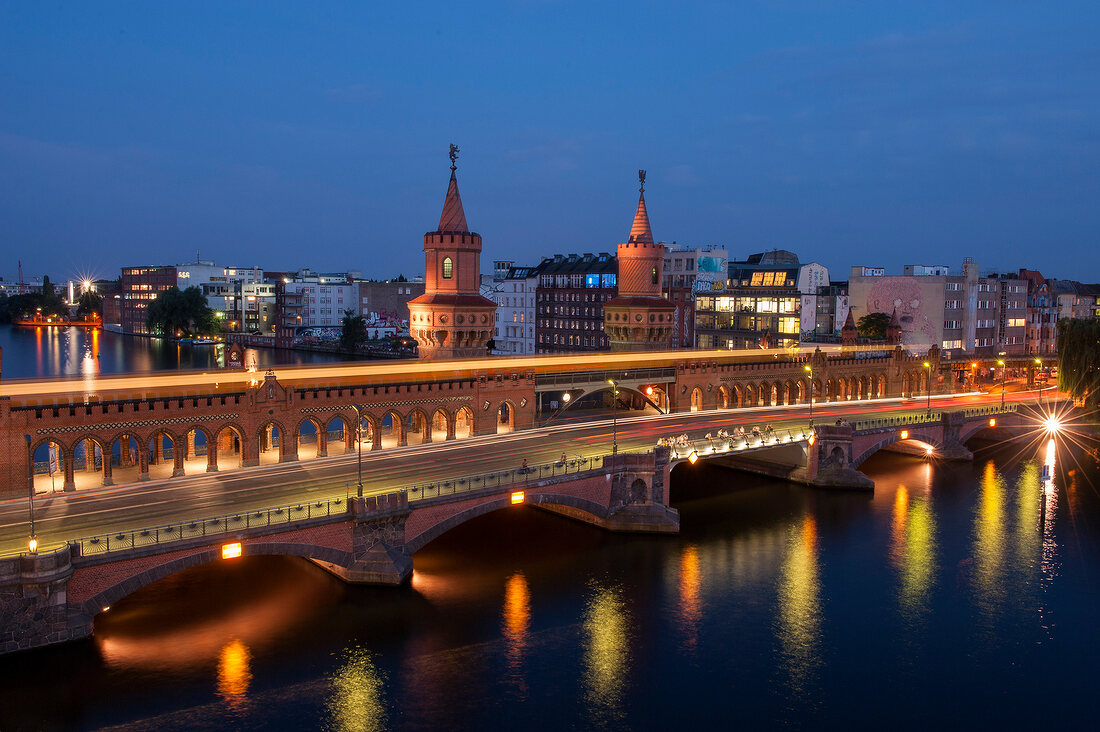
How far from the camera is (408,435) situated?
66.2 meters

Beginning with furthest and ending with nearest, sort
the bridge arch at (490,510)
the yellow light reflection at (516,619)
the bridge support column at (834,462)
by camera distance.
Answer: the bridge support column at (834,462) → the bridge arch at (490,510) → the yellow light reflection at (516,619)

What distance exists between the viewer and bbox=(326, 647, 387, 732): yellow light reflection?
35844 mm

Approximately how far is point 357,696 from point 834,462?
47970 mm

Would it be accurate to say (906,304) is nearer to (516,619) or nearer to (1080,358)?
(1080,358)

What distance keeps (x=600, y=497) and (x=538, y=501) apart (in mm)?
6270

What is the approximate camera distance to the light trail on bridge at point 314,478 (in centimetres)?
4331

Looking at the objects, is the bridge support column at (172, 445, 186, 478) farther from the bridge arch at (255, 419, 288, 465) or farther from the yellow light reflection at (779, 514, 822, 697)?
the yellow light reflection at (779, 514, 822, 697)

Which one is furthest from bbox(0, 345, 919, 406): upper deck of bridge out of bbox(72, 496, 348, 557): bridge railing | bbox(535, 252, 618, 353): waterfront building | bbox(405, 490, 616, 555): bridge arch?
bbox(535, 252, 618, 353): waterfront building

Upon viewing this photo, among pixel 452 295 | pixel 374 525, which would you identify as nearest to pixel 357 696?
pixel 374 525

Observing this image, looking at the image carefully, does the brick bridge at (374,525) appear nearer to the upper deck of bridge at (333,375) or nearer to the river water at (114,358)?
the upper deck of bridge at (333,375)

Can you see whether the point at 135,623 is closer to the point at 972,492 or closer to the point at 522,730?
the point at 522,730

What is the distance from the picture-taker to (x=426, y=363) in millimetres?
72062

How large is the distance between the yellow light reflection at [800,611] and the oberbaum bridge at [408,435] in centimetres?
831

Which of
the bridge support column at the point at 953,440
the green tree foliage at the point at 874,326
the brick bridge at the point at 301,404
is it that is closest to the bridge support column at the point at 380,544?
the brick bridge at the point at 301,404
